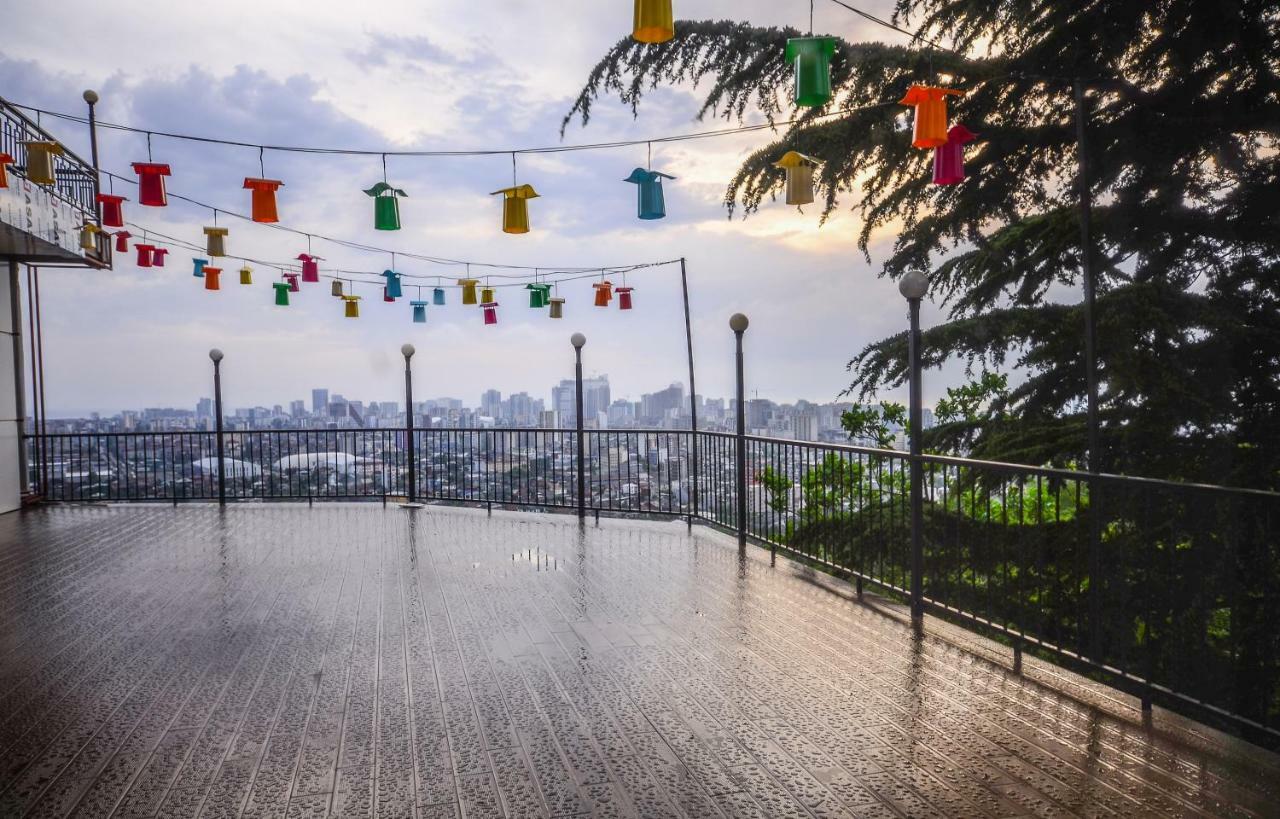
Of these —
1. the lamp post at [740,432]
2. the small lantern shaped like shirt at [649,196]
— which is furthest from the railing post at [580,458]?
the small lantern shaped like shirt at [649,196]

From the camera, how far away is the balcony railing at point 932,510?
9.02ft

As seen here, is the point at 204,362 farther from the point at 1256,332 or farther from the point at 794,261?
the point at 1256,332

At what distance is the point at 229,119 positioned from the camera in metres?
9.26

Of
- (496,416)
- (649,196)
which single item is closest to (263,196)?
(649,196)

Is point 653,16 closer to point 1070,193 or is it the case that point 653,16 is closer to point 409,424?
point 1070,193

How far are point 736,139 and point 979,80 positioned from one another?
7.79 ft

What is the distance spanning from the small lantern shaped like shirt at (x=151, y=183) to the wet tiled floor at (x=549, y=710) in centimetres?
243

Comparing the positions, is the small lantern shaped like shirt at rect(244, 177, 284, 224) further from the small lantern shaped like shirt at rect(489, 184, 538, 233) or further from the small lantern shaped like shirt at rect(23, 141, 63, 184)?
the small lantern shaped like shirt at rect(489, 184, 538, 233)

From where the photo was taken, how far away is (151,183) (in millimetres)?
4797

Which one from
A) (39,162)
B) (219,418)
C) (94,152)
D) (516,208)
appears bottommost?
(219,418)

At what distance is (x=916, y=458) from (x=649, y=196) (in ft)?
7.40

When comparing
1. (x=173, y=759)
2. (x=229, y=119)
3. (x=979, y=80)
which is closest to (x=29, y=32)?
(x=229, y=119)

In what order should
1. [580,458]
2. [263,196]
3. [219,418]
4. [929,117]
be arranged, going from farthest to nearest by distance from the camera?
[219,418] → [580,458] → [263,196] → [929,117]

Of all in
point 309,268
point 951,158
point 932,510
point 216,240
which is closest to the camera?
point 932,510
